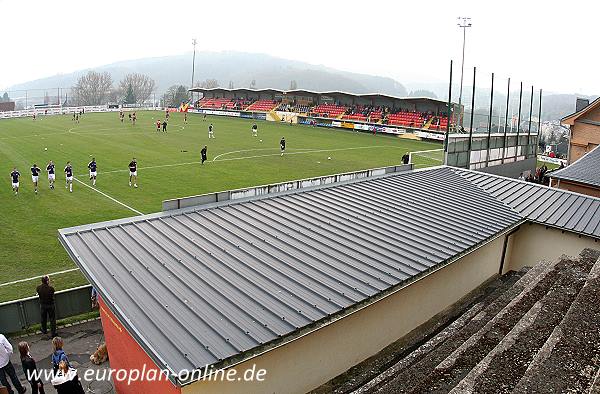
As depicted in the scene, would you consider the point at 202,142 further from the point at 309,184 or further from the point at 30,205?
the point at 309,184

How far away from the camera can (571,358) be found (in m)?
5.88

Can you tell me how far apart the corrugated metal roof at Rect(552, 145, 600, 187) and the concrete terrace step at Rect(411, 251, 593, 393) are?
12075 mm

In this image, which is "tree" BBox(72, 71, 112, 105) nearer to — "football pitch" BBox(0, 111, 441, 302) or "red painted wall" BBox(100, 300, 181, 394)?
"football pitch" BBox(0, 111, 441, 302)

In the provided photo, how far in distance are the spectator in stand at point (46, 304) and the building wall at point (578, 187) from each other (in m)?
20.8

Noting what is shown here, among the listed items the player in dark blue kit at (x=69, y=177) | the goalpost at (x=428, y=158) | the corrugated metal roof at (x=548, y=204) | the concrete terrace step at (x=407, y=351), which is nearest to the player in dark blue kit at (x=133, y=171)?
the player in dark blue kit at (x=69, y=177)

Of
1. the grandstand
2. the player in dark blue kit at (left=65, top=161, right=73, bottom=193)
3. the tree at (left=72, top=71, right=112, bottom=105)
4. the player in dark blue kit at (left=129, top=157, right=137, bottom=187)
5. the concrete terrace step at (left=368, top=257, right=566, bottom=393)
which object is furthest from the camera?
the tree at (left=72, top=71, right=112, bottom=105)

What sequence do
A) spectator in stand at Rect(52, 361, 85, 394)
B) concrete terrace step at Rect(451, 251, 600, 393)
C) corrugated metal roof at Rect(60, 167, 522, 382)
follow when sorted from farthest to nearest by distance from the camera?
spectator in stand at Rect(52, 361, 85, 394) → corrugated metal roof at Rect(60, 167, 522, 382) → concrete terrace step at Rect(451, 251, 600, 393)

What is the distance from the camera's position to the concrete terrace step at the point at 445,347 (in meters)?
6.79

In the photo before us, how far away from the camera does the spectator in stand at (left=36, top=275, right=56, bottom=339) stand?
11086 mm

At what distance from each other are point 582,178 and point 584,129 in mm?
12943

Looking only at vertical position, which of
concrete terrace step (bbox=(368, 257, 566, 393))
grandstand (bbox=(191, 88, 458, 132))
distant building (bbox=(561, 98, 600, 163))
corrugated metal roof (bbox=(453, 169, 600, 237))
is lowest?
Answer: concrete terrace step (bbox=(368, 257, 566, 393))

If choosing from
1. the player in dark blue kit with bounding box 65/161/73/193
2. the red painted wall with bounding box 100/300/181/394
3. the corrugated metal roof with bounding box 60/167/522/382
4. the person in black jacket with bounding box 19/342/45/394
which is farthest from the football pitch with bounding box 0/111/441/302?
the red painted wall with bounding box 100/300/181/394

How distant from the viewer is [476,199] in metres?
16.1

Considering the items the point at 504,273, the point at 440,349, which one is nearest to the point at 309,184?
the point at 504,273
